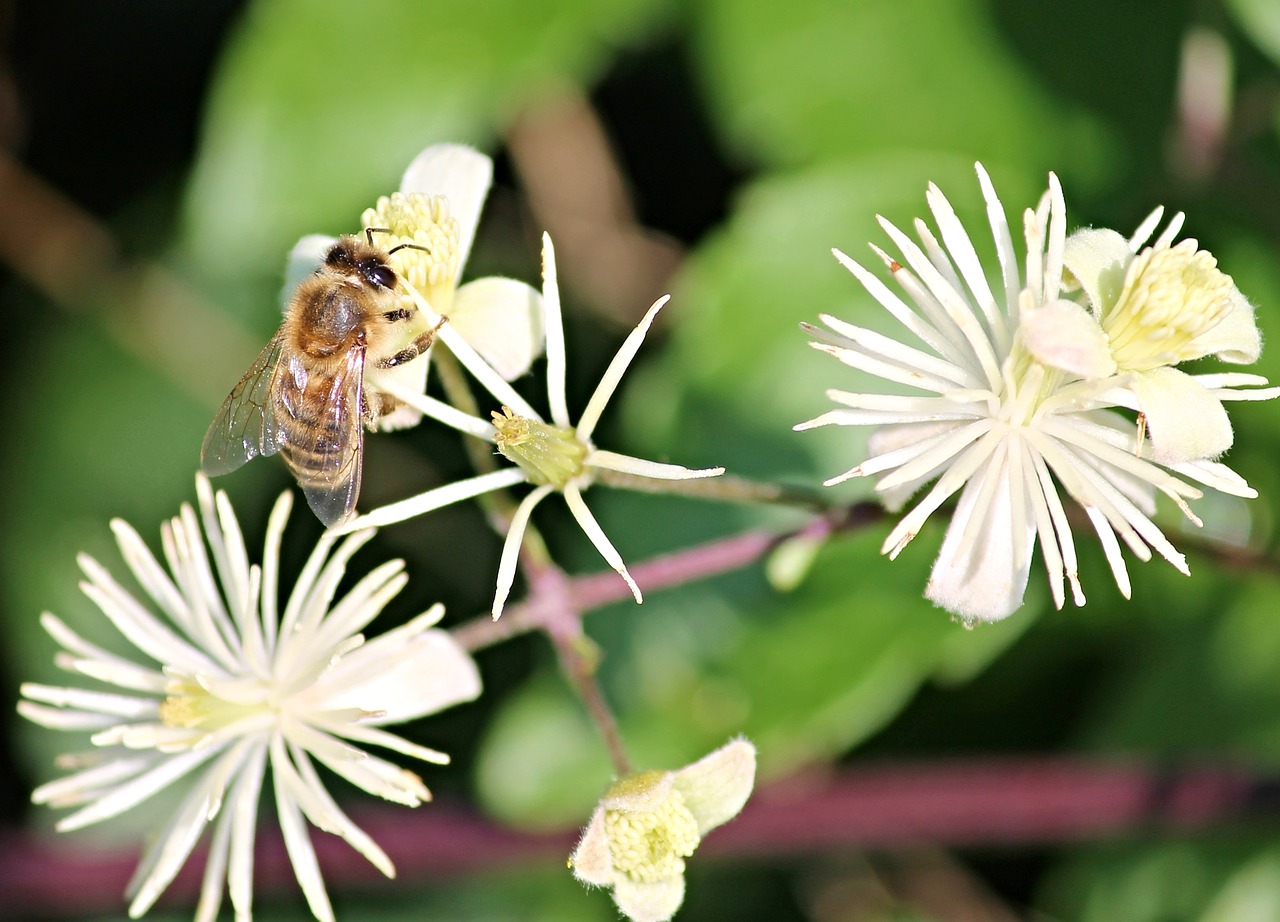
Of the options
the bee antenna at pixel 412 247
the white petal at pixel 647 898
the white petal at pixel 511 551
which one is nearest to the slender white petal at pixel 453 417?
the white petal at pixel 511 551

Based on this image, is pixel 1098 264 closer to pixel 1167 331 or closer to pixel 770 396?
pixel 1167 331

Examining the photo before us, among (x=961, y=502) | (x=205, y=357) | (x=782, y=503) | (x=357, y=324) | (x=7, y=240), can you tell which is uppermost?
(x=7, y=240)

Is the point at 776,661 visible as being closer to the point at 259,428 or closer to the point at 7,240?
the point at 259,428

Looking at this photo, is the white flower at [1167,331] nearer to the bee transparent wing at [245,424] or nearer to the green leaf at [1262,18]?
the green leaf at [1262,18]

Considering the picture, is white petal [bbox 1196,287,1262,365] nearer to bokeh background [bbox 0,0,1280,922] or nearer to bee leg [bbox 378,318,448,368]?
bokeh background [bbox 0,0,1280,922]

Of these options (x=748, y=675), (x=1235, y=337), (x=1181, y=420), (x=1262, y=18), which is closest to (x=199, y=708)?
(x=748, y=675)

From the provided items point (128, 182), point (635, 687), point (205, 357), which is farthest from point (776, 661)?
point (128, 182)
